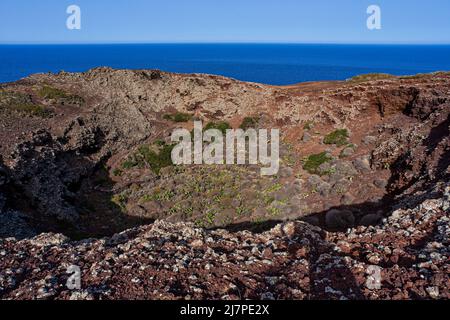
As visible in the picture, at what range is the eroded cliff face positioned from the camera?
9.93m

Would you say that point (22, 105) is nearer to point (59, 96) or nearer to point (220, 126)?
point (59, 96)

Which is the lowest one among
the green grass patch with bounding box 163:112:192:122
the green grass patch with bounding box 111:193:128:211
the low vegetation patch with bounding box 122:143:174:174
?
the green grass patch with bounding box 111:193:128:211

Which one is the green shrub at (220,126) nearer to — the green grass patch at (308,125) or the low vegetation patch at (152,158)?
the low vegetation patch at (152,158)

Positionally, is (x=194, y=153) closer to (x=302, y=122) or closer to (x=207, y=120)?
(x=207, y=120)

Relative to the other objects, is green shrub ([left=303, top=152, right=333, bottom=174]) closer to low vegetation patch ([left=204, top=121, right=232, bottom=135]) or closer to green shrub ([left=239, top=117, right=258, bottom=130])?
green shrub ([left=239, top=117, right=258, bottom=130])

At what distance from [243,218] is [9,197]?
15769mm

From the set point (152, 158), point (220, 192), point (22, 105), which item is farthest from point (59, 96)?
point (220, 192)

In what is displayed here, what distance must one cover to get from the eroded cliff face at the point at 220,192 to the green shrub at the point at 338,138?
165 mm

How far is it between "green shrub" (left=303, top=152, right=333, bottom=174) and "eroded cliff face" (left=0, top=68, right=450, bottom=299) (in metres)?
0.12

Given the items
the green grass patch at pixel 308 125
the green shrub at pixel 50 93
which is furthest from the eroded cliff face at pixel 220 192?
the green shrub at pixel 50 93

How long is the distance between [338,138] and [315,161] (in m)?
3.95

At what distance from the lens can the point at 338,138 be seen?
33.6 m

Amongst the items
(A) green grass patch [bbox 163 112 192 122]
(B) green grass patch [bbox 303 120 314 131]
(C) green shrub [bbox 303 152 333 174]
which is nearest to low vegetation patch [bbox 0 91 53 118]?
(A) green grass patch [bbox 163 112 192 122]
